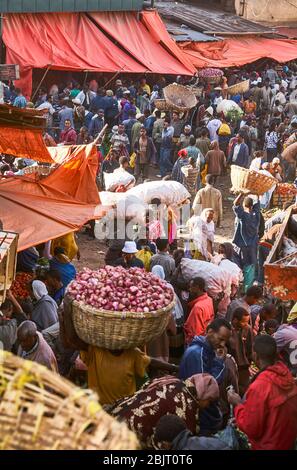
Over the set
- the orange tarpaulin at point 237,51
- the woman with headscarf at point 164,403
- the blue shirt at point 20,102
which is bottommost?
the orange tarpaulin at point 237,51

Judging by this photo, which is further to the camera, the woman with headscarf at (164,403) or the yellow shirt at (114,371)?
the yellow shirt at (114,371)

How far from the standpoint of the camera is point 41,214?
9.06 meters

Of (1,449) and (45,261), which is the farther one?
(45,261)

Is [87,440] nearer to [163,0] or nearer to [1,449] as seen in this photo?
[1,449]

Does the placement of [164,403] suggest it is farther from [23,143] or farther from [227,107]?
[227,107]

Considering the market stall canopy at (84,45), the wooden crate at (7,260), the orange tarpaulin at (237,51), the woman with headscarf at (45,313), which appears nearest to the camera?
the wooden crate at (7,260)

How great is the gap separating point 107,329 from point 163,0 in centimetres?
2388

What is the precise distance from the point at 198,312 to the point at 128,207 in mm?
3385

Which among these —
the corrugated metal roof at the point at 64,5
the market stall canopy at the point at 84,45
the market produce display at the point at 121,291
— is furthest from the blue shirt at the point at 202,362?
the corrugated metal roof at the point at 64,5

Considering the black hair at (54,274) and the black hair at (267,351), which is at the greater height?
the black hair at (267,351)

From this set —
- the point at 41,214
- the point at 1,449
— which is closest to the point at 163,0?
the point at 41,214

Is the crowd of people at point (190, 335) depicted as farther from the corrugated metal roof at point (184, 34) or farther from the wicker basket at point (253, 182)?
the corrugated metal roof at point (184, 34)

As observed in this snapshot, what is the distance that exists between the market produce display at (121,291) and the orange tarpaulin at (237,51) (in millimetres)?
17697

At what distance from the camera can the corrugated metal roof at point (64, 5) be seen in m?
20.4
